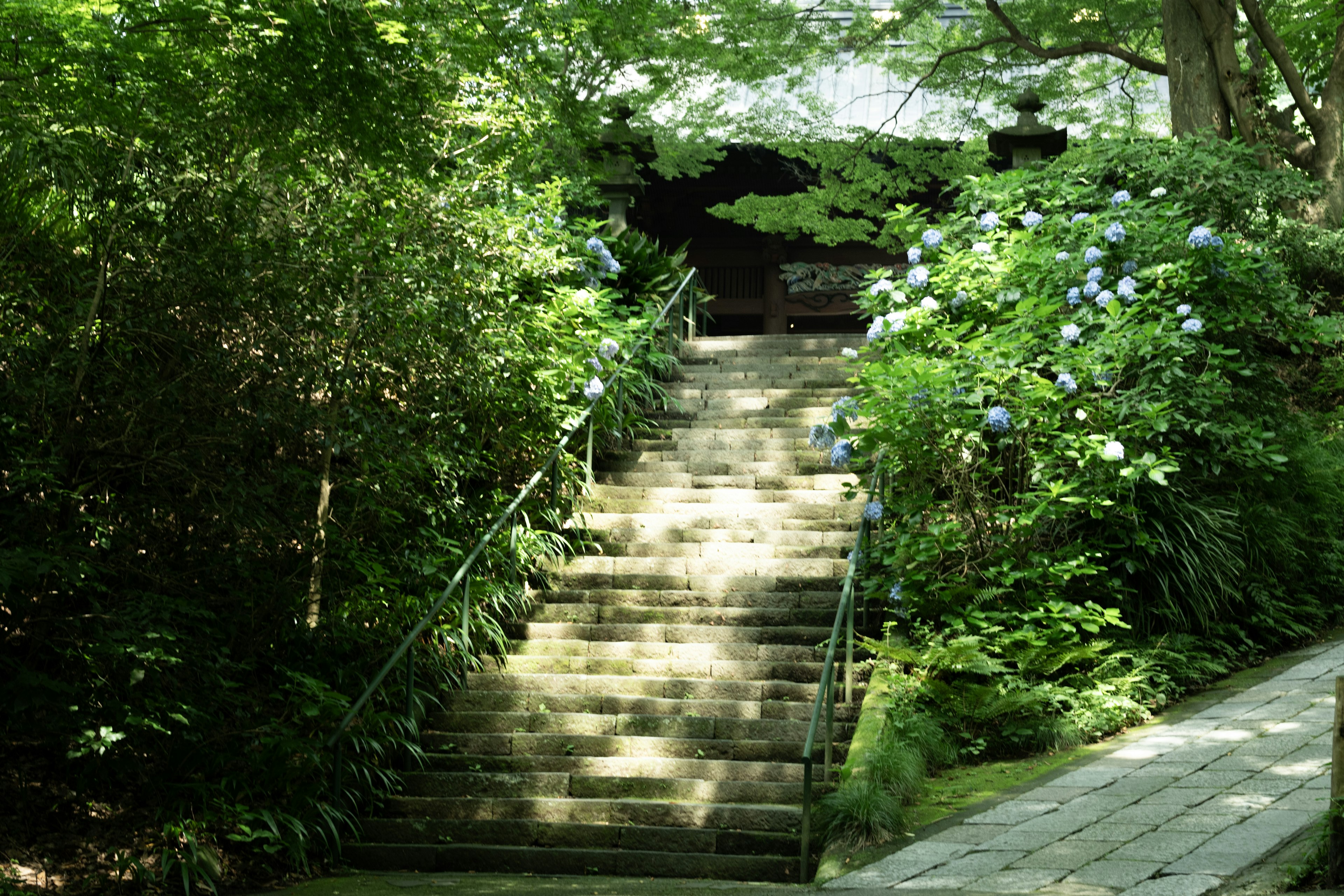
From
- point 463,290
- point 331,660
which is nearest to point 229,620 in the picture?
point 331,660

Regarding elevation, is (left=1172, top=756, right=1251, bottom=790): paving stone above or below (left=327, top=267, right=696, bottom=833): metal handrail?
below

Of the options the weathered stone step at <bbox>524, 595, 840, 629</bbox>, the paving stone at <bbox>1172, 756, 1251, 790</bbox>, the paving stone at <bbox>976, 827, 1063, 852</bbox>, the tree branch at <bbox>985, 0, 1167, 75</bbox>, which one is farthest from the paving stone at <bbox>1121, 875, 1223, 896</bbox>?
the tree branch at <bbox>985, 0, 1167, 75</bbox>

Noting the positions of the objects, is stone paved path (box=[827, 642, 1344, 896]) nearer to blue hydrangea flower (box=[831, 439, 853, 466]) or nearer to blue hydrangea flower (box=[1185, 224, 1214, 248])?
blue hydrangea flower (box=[831, 439, 853, 466])

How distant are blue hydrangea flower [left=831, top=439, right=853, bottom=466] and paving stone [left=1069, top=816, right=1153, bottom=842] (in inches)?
124

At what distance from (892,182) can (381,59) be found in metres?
10.4

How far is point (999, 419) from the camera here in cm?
732

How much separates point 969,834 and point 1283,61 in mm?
9211

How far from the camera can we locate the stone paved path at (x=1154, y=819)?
456 centimetres

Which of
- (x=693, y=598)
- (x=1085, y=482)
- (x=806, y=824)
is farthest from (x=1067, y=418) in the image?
(x=806, y=824)

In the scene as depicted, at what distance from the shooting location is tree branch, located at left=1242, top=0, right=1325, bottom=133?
35.9ft

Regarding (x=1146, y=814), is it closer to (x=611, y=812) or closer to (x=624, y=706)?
(x=611, y=812)

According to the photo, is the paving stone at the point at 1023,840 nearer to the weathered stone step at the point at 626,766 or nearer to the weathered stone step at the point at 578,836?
the weathered stone step at the point at 578,836

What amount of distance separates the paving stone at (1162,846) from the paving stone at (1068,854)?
0.22 feet

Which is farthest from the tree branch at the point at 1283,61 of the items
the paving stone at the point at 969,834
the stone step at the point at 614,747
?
the paving stone at the point at 969,834
